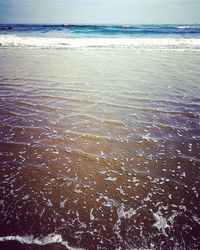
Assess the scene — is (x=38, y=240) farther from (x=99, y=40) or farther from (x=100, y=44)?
(x=99, y=40)

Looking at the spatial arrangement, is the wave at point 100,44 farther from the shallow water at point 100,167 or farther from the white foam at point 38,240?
the white foam at point 38,240

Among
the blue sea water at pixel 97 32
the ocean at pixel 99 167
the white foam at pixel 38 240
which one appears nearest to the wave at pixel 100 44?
the blue sea water at pixel 97 32

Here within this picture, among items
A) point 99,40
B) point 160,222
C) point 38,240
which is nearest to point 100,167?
point 160,222

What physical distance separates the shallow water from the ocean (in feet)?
0.04

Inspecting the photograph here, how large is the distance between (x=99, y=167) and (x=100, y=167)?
0.02 meters

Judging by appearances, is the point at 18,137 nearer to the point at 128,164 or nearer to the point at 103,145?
the point at 103,145

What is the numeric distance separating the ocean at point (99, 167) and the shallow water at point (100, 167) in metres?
0.01

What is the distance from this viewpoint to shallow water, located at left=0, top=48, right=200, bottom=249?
2.71 meters

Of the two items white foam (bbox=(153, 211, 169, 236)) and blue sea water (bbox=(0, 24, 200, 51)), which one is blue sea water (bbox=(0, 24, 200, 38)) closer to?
blue sea water (bbox=(0, 24, 200, 51))

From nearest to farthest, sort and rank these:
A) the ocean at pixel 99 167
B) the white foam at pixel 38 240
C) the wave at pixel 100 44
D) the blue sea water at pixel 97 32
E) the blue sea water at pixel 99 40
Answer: the white foam at pixel 38 240 → the ocean at pixel 99 167 → the wave at pixel 100 44 → the blue sea water at pixel 99 40 → the blue sea water at pixel 97 32

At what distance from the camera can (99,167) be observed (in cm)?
379

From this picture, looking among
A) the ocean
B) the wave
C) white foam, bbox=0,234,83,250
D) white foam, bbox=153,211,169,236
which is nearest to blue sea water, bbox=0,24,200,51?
the wave

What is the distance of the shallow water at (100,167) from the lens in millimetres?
2711

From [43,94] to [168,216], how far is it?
16.8ft
